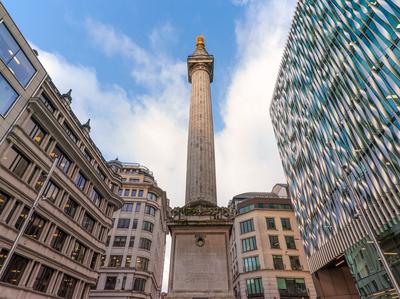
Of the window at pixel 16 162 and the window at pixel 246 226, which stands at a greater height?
the window at pixel 246 226

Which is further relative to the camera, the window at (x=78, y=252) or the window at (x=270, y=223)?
the window at (x=270, y=223)

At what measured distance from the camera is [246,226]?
52062 mm

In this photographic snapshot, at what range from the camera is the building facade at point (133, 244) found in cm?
4081

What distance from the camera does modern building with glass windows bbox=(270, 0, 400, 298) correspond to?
2230 centimetres

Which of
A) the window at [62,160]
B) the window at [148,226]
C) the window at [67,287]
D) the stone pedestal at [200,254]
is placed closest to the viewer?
the stone pedestal at [200,254]

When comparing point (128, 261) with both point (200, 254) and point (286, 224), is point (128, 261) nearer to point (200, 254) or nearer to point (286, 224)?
point (286, 224)

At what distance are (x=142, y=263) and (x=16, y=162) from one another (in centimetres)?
3146

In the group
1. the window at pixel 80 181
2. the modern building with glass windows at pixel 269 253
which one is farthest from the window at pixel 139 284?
the window at pixel 80 181

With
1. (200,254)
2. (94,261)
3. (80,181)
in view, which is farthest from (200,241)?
(94,261)

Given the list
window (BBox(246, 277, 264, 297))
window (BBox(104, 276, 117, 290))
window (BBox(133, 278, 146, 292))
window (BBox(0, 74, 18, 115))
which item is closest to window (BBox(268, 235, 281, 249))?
window (BBox(246, 277, 264, 297))

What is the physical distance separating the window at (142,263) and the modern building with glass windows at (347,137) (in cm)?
2903

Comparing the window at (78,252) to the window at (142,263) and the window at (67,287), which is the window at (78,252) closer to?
the window at (67,287)

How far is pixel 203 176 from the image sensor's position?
1611 centimetres

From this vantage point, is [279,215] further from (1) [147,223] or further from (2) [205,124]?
(2) [205,124]
